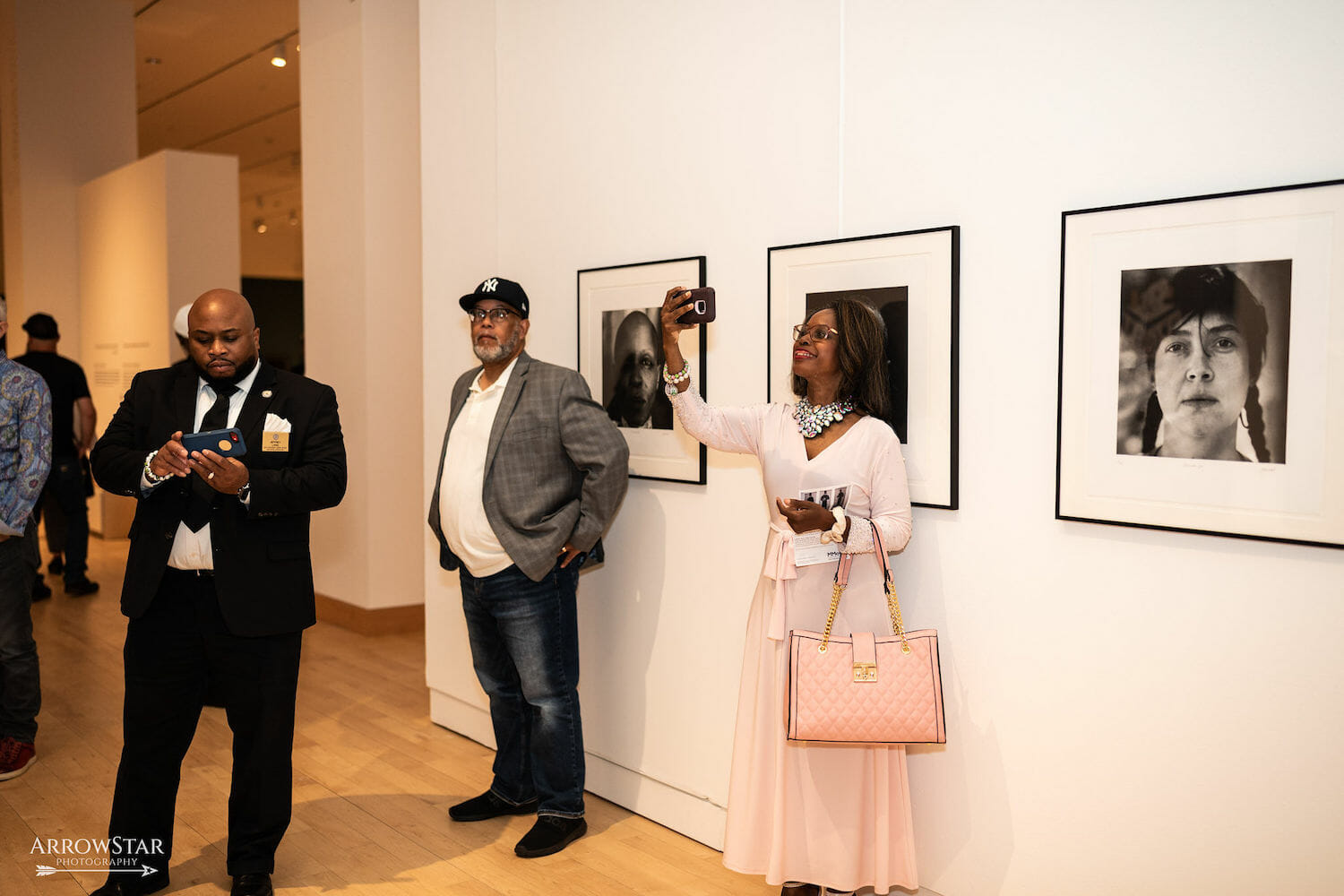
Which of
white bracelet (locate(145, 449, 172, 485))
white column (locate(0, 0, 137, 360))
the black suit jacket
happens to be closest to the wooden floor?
the black suit jacket

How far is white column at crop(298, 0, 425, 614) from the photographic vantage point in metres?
6.89

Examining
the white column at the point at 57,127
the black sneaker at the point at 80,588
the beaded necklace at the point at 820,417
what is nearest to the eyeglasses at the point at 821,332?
the beaded necklace at the point at 820,417

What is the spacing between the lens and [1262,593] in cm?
251

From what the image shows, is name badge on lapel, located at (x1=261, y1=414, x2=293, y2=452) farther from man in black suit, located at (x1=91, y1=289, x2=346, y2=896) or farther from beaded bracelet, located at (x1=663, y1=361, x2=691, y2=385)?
beaded bracelet, located at (x1=663, y1=361, x2=691, y2=385)

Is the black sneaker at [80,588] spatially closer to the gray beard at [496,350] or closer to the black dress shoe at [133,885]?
the black dress shoe at [133,885]

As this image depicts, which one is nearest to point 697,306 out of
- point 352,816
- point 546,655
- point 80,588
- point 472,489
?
point 472,489

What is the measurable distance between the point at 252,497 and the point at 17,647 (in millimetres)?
2181

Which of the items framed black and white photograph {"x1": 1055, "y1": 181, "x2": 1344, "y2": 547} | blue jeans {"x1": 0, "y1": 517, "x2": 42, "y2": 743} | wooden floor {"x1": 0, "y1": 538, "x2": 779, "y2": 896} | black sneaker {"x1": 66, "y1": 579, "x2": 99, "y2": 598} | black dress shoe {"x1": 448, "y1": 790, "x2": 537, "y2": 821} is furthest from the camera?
black sneaker {"x1": 66, "y1": 579, "x2": 99, "y2": 598}

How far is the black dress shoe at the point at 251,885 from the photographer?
3.36 m

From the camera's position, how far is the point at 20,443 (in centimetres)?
425

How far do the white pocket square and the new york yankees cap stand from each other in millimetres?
845

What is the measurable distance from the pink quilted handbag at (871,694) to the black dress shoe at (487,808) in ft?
5.91

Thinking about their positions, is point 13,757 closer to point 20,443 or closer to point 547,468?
point 20,443

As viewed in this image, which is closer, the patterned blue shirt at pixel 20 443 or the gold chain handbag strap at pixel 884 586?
the gold chain handbag strap at pixel 884 586
